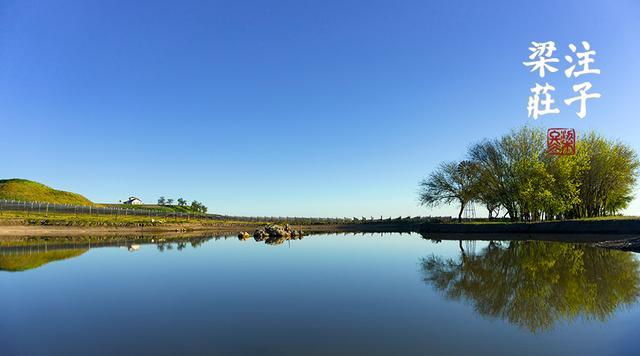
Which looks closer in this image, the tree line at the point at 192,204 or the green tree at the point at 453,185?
the green tree at the point at 453,185

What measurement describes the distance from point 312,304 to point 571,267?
16167 millimetres

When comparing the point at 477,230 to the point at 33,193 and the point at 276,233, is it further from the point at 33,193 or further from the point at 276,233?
the point at 33,193

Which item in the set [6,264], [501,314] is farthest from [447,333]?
[6,264]

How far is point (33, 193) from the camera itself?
348 feet

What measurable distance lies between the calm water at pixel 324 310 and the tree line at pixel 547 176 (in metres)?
41.3

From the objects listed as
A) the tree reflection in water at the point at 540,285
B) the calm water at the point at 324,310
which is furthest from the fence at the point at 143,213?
the tree reflection in water at the point at 540,285

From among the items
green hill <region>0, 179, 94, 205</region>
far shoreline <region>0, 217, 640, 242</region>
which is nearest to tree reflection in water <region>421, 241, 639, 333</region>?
far shoreline <region>0, 217, 640, 242</region>

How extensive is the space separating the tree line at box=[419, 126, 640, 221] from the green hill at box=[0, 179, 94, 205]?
4293 inches

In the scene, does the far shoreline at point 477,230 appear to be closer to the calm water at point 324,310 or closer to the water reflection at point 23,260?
the water reflection at point 23,260

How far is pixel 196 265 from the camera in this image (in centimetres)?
2488

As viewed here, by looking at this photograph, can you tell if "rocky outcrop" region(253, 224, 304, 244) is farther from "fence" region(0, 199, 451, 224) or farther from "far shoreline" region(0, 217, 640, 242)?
"fence" region(0, 199, 451, 224)

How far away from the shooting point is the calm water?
898 cm

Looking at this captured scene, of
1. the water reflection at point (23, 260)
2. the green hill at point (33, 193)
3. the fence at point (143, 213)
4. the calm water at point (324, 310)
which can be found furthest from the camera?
the green hill at point (33, 193)

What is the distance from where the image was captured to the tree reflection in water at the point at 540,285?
1189 cm
